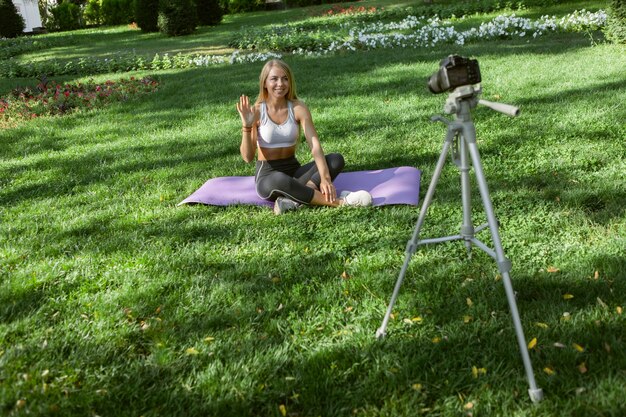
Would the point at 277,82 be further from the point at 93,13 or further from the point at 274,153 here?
the point at 93,13

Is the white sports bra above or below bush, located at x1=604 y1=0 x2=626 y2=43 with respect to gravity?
below

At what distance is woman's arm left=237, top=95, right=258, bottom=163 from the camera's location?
399 centimetres

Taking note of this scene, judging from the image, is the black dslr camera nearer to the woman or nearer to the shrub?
the woman

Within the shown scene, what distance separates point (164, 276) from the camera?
3270mm

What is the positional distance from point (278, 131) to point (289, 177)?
1.52 ft

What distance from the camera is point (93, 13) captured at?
27.2m

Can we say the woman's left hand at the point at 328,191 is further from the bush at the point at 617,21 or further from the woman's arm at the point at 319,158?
the bush at the point at 617,21

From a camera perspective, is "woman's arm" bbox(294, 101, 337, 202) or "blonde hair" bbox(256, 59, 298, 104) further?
"blonde hair" bbox(256, 59, 298, 104)

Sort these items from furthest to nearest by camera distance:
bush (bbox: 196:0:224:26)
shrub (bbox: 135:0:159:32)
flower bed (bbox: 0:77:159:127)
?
bush (bbox: 196:0:224:26) < shrub (bbox: 135:0:159:32) < flower bed (bbox: 0:77:159:127)

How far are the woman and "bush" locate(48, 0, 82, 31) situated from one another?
2681 cm

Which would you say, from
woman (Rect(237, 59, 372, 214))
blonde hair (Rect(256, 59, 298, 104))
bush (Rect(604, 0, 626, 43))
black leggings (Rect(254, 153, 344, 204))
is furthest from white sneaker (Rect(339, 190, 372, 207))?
bush (Rect(604, 0, 626, 43))

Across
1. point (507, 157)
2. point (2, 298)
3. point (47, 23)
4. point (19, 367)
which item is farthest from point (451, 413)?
point (47, 23)

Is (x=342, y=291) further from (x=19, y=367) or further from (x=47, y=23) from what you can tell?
(x=47, y=23)

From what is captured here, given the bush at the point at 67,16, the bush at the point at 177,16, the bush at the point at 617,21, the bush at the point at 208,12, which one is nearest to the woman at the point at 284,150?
the bush at the point at 617,21
